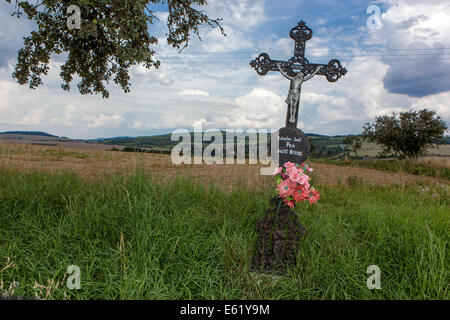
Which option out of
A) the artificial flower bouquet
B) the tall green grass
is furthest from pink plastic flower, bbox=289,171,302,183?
the tall green grass

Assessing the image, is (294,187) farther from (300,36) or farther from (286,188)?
(300,36)

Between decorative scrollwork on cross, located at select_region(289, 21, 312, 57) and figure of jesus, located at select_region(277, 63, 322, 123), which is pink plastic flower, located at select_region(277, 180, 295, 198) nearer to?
figure of jesus, located at select_region(277, 63, 322, 123)

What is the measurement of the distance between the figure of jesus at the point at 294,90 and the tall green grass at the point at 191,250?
5.82 ft

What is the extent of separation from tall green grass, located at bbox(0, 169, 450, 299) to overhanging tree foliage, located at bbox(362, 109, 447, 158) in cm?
2036

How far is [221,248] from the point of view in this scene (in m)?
3.42

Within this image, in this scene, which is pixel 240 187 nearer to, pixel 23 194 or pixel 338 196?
pixel 338 196

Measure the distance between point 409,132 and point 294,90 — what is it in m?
22.1

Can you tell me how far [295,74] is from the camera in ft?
16.0

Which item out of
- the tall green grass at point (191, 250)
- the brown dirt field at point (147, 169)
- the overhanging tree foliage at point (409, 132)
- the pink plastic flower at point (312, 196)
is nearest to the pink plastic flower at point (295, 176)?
the pink plastic flower at point (312, 196)

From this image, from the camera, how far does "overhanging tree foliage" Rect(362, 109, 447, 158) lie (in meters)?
21.5

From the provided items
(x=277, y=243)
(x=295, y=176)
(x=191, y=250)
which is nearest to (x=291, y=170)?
(x=295, y=176)

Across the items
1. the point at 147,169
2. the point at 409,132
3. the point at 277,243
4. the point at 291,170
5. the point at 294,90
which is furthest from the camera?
the point at 409,132

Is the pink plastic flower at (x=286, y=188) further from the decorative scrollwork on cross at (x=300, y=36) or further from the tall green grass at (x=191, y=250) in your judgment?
the decorative scrollwork on cross at (x=300, y=36)
